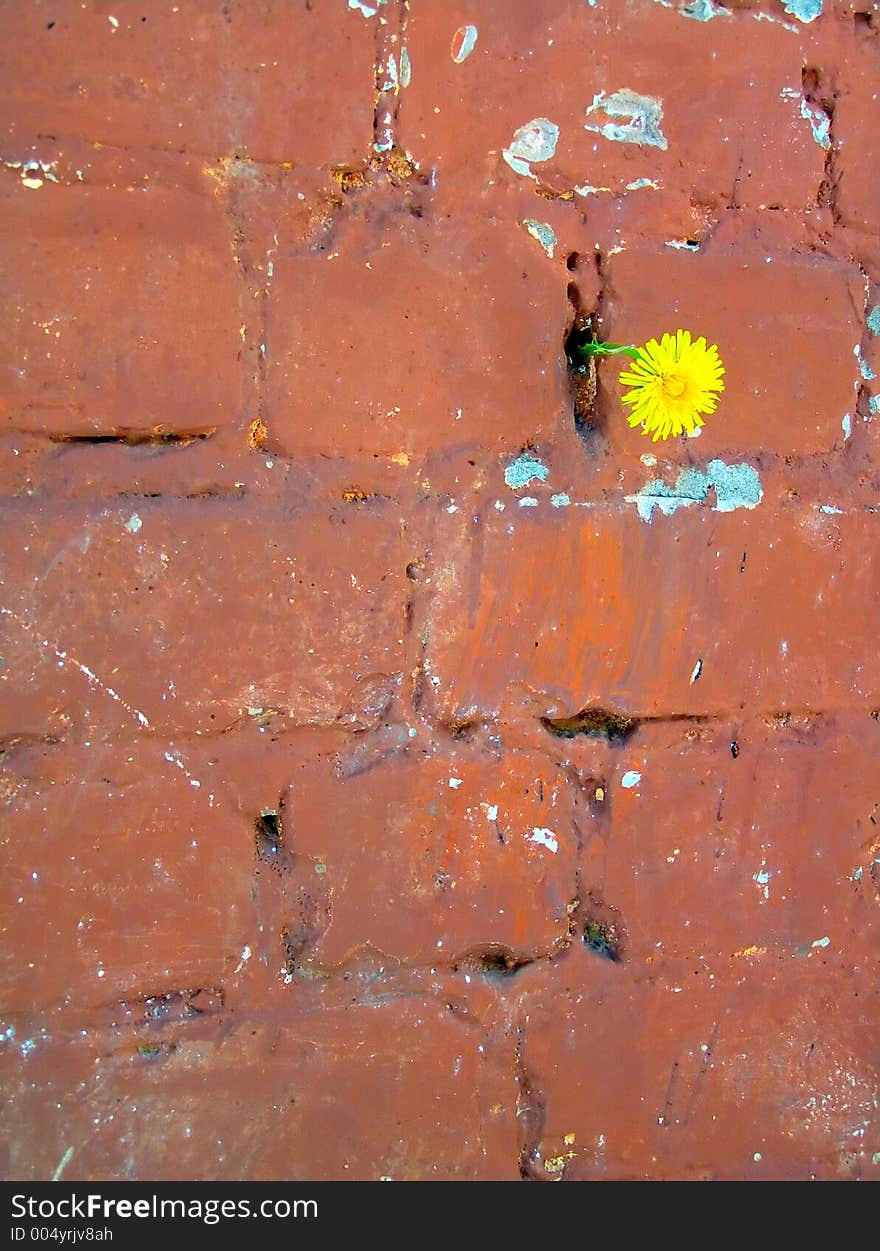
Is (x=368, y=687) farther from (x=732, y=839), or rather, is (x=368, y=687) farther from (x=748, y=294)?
(x=748, y=294)

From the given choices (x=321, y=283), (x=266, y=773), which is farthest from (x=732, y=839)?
(x=321, y=283)

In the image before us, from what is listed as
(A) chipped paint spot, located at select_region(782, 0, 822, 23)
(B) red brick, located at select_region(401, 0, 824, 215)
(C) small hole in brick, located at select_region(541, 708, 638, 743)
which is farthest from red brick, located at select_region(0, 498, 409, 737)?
(A) chipped paint spot, located at select_region(782, 0, 822, 23)

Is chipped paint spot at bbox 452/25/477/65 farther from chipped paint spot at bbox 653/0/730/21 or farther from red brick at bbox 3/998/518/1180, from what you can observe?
red brick at bbox 3/998/518/1180

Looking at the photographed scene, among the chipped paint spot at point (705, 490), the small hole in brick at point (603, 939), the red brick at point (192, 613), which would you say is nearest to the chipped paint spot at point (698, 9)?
the chipped paint spot at point (705, 490)

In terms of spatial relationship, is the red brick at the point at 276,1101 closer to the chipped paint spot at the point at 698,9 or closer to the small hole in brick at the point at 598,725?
the small hole in brick at the point at 598,725

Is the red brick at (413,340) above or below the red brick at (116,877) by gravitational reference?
above
